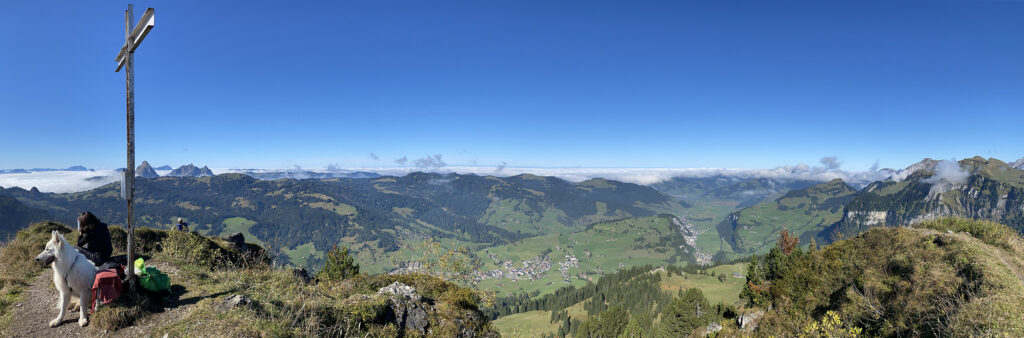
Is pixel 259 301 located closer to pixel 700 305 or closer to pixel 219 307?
pixel 219 307

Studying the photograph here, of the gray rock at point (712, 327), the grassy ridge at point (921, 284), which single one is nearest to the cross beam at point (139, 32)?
the grassy ridge at point (921, 284)

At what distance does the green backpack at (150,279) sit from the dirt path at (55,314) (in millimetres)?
567

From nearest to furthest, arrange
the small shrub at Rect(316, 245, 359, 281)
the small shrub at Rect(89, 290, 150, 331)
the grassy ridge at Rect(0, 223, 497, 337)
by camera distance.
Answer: the small shrub at Rect(89, 290, 150, 331) → the grassy ridge at Rect(0, 223, 497, 337) → the small shrub at Rect(316, 245, 359, 281)

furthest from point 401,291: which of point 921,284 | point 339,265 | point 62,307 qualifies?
point 921,284

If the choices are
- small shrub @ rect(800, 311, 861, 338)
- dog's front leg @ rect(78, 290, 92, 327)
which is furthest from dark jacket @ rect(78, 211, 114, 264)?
small shrub @ rect(800, 311, 861, 338)

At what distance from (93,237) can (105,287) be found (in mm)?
3564

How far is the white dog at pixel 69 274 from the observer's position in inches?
325

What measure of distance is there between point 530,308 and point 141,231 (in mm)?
158277

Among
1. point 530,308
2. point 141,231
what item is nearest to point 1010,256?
point 141,231

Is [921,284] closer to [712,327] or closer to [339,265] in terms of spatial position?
[712,327]

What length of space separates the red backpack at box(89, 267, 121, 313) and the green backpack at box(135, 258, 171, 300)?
Result: 85 cm

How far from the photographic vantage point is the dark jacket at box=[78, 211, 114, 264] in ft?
35.0

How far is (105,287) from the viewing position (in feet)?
29.0

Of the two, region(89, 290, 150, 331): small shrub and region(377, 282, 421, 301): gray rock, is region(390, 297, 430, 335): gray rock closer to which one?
region(377, 282, 421, 301): gray rock
